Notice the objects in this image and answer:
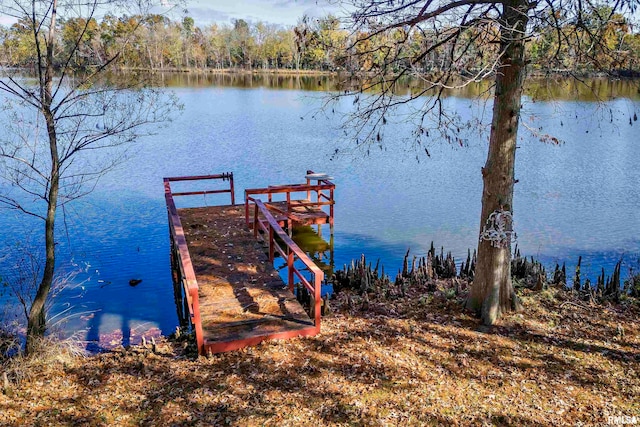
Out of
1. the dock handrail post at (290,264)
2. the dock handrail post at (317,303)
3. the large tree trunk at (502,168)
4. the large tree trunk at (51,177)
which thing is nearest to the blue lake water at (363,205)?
the large tree trunk at (502,168)

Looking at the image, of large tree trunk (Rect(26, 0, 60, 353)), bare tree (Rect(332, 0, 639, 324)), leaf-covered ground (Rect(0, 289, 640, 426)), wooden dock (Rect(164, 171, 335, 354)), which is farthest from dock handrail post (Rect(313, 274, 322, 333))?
large tree trunk (Rect(26, 0, 60, 353))

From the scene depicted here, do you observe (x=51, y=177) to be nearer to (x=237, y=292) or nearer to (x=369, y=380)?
(x=237, y=292)

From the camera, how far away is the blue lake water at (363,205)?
10984mm

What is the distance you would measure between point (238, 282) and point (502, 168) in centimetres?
445

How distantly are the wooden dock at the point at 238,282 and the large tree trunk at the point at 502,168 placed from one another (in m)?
2.37

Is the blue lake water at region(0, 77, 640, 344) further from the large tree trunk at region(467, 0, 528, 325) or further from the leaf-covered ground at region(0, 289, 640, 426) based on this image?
the leaf-covered ground at region(0, 289, 640, 426)

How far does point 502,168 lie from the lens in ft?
22.3

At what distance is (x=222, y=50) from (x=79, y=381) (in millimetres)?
98993

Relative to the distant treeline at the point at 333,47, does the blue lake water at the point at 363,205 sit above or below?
below

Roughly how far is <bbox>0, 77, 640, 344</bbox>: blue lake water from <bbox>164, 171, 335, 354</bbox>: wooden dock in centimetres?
146

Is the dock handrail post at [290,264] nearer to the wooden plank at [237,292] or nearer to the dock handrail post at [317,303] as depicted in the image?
the wooden plank at [237,292]

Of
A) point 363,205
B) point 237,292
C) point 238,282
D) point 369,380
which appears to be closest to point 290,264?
point 237,292

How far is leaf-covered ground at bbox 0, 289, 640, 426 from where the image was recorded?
5184 millimetres

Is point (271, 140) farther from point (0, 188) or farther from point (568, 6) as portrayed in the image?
point (568, 6)
